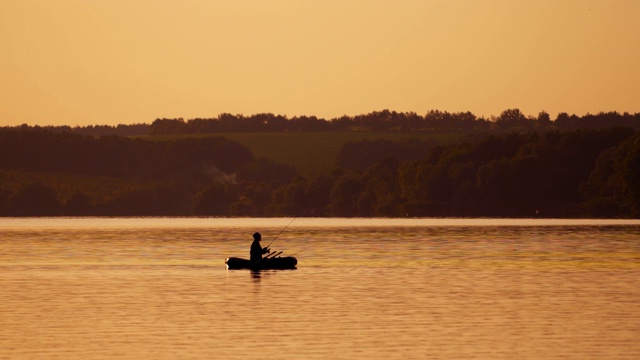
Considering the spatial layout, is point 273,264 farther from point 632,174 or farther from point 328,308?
point 632,174

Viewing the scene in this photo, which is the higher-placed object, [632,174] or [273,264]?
[632,174]

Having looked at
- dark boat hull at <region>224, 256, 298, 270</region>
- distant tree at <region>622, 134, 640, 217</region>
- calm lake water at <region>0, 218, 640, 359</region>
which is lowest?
calm lake water at <region>0, 218, 640, 359</region>

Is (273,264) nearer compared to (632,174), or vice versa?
(273,264)

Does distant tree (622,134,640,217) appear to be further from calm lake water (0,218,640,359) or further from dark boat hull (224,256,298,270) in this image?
dark boat hull (224,256,298,270)

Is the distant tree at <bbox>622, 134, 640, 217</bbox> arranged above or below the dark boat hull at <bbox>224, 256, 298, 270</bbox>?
above

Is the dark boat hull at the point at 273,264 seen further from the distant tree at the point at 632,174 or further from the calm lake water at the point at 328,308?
the distant tree at the point at 632,174

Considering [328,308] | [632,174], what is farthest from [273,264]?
[632,174]

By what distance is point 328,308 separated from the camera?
49.0 meters

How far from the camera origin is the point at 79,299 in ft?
178

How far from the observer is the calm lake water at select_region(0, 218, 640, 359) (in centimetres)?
3766

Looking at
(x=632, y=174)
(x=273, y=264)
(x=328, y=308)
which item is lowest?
(x=328, y=308)

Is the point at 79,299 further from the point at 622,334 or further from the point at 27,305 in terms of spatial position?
the point at 622,334

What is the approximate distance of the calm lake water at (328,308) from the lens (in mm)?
37656

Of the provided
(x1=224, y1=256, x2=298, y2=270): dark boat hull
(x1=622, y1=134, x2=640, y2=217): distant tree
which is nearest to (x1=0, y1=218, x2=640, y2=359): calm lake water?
(x1=224, y1=256, x2=298, y2=270): dark boat hull
